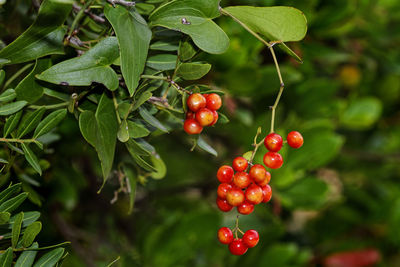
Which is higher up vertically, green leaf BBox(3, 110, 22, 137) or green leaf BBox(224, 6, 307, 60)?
green leaf BBox(224, 6, 307, 60)

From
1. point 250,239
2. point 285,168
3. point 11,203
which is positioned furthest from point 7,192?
point 285,168

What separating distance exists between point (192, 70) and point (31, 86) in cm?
15

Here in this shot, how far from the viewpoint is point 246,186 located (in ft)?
1.39

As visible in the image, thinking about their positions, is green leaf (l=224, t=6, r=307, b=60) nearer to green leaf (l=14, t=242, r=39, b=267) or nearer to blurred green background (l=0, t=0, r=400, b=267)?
blurred green background (l=0, t=0, r=400, b=267)

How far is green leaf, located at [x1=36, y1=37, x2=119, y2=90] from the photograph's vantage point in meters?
0.37

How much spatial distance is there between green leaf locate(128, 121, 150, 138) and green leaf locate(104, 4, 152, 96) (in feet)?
0.15

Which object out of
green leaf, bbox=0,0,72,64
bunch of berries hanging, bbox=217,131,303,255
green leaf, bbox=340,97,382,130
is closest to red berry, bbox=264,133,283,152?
bunch of berries hanging, bbox=217,131,303,255

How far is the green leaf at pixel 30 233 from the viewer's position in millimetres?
376

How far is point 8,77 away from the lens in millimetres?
477

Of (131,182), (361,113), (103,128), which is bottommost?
(361,113)

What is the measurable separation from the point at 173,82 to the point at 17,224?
0.58ft

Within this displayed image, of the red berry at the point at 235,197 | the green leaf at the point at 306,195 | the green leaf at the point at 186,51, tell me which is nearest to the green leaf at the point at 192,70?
the green leaf at the point at 186,51

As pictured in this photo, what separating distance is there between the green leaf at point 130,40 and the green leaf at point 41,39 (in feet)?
0.13

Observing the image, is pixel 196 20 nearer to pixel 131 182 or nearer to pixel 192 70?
pixel 192 70
